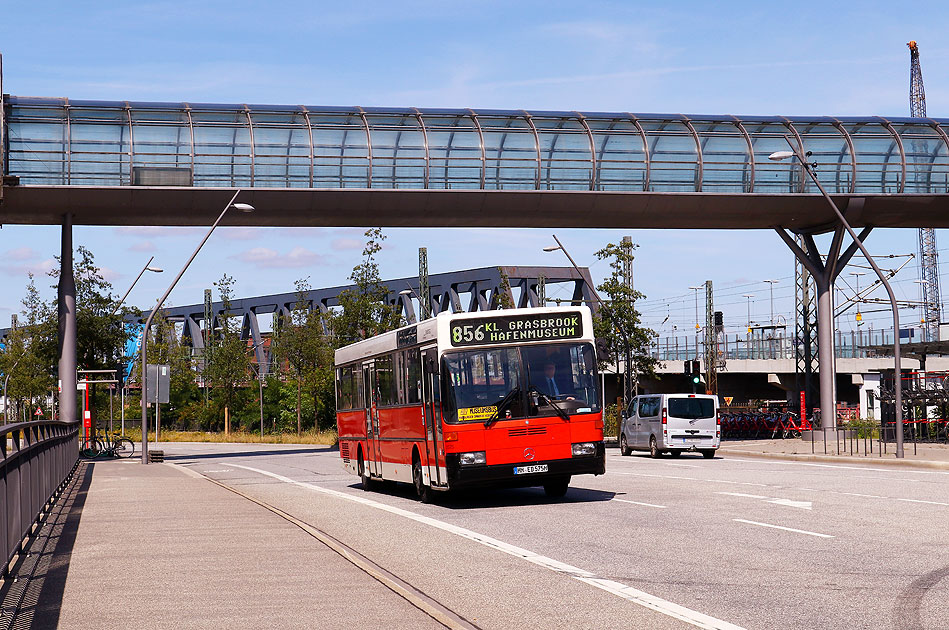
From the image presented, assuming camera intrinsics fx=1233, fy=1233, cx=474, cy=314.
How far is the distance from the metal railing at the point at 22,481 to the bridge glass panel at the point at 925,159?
1309 inches

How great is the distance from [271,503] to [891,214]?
104 feet

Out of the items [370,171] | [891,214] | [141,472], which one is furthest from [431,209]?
[891,214]

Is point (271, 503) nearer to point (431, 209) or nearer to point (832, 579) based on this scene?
point (832, 579)

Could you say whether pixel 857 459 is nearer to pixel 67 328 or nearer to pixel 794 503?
pixel 794 503

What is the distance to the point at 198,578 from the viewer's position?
404 inches

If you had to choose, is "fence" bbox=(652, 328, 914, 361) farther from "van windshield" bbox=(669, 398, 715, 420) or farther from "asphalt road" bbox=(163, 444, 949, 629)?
"asphalt road" bbox=(163, 444, 949, 629)

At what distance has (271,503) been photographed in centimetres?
1944

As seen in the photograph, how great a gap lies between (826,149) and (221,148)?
20.3m

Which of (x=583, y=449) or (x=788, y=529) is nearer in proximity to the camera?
(x=788, y=529)

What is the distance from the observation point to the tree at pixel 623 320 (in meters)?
51.0

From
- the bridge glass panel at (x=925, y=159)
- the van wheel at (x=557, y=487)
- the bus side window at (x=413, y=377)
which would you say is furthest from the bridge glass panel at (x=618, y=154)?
the van wheel at (x=557, y=487)

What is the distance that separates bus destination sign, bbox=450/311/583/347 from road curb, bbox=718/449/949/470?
13.6 m

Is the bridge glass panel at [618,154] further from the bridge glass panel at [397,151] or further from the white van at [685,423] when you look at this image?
the white van at [685,423]

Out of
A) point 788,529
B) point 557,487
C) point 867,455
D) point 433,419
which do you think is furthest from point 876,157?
point 788,529
